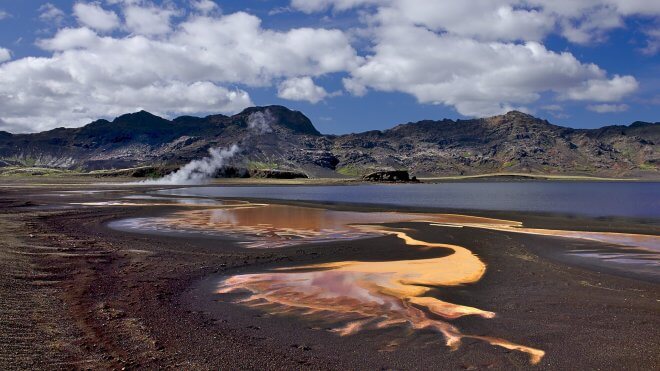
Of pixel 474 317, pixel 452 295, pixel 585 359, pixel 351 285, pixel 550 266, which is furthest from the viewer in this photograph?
pixel 550 266

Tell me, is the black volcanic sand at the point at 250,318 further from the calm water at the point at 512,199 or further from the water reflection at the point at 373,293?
the calm water at the point at 512,199

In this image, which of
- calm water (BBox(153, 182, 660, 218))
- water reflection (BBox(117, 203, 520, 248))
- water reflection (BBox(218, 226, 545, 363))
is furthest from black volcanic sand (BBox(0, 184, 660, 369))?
calm water (BBox(153, 182, 660, 218))

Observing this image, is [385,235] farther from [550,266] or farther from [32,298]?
[32,298]

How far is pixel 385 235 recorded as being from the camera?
37656 millimetres

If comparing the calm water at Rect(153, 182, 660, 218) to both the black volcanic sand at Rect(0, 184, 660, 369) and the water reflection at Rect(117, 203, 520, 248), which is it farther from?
the black volcanic sand at Rect(0, 184, 660, 369)

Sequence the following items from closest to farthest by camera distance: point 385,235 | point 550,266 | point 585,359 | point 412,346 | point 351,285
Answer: point 585,359
point 412,346
point 351,285
point 550,266
point 385,235

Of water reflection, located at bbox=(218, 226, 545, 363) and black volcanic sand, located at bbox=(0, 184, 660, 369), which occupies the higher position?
black volcanic sand, located at bbox=(0, 184, 660, 369)

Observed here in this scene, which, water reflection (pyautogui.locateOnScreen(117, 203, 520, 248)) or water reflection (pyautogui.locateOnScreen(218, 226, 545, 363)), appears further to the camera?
water reflection (pyautogui.locateOnScreen(117, 203, 520, 248))

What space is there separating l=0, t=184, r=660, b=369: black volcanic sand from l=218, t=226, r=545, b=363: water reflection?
640 mm

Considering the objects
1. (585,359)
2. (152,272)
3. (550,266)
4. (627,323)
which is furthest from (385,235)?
(585,359)

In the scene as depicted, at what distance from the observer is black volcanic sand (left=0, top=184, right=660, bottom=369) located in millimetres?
11969

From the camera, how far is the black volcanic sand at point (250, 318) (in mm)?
11969

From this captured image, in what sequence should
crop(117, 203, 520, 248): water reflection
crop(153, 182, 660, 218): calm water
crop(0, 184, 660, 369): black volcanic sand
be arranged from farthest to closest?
crop(153, 182, 660, 218): calm water → crop(117, 203, 520, 248): water reflection → crop(0, 184, 660, 369): black volcanic sand

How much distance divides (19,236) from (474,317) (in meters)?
29.3
